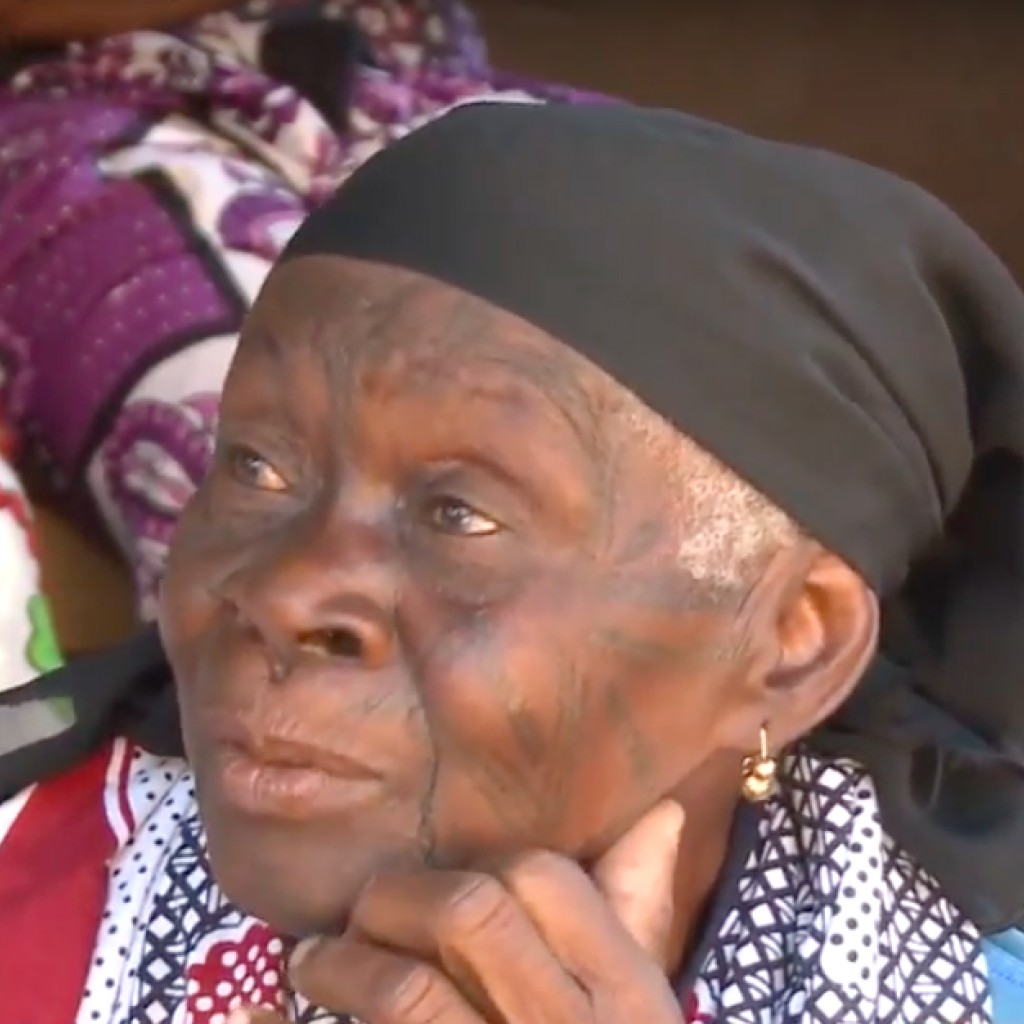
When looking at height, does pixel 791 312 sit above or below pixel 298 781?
above

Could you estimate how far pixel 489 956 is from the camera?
2.64ft

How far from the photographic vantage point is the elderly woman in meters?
0.85

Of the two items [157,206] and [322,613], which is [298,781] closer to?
[322,613]

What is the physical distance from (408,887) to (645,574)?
0.18 m

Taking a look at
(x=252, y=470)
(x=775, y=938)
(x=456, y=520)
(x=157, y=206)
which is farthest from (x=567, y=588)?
(x=157, y=206)

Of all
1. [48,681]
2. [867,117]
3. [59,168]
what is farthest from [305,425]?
[867,117]

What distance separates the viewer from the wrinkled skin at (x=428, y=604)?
33.3 inches

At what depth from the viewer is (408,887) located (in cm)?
82

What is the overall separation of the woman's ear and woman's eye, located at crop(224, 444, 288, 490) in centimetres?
25

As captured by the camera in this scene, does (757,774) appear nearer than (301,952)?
No

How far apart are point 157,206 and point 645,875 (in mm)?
780

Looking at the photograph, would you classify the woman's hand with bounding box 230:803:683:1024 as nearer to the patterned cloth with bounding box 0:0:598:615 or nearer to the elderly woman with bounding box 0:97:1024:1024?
the elderly woman with bounding box 0:97:1024:1024

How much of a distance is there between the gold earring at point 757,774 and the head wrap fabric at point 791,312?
88 millimetres

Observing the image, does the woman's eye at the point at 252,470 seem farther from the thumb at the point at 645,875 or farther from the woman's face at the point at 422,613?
the thumb at the point at 645,875
